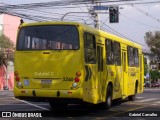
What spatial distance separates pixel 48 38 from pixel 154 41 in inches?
2834

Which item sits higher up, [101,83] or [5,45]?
[5,45]

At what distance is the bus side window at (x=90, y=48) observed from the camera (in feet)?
47.3

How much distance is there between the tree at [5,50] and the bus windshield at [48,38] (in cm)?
4280

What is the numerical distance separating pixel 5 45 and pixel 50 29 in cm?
4416

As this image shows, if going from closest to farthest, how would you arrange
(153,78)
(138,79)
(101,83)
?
(101,83) < (138,79) < (153,78)

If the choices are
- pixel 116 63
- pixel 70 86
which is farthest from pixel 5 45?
pixel 70 86

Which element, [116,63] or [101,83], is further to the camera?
[116,63]

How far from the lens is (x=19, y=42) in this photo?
14.8 meters

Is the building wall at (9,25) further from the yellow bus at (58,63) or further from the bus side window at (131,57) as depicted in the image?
the yellow bus at (58,63)

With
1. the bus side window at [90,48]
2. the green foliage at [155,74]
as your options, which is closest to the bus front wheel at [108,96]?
the bus side window at [90,48]

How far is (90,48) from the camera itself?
14.8 meters

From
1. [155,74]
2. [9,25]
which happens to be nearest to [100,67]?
[9,25]

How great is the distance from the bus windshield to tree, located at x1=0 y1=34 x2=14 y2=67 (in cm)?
4280

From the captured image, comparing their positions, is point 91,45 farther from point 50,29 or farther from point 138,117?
point 138,117
